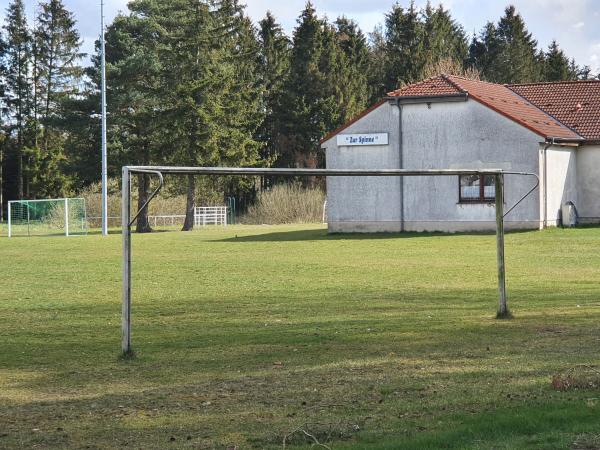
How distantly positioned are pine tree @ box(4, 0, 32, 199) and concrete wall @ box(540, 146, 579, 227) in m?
52.4

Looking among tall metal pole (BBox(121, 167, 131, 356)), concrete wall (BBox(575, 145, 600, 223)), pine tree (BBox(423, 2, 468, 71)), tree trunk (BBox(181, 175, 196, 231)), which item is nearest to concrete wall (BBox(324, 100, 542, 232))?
concrete wall (BBox(575, 145, 600, 223))

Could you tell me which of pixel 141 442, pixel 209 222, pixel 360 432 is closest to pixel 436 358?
pixel 360 432

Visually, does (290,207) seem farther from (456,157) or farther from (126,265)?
(126,265)

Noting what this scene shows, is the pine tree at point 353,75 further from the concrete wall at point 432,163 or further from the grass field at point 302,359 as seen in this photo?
the grass field at point 302,359

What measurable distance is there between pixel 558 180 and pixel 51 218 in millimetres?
31522

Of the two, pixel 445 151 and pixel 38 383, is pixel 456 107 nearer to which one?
pixel 445 151

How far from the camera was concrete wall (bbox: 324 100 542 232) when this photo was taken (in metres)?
39.8

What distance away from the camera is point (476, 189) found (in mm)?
40812

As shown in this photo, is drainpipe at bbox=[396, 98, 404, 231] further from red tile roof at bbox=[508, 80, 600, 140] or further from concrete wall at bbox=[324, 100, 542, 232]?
red tile roof at bbox=[508, 80, 600, 140]

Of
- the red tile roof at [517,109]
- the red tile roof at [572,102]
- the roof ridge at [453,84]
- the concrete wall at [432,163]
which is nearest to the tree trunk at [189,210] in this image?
the concrete wall at [432,163]

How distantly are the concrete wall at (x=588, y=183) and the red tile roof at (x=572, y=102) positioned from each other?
2.36 ft

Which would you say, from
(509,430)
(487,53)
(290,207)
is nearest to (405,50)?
(487,53)

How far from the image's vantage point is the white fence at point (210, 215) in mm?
67438


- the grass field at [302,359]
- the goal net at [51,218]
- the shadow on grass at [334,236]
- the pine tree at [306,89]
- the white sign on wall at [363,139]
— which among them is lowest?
the grass field at [302,359]
